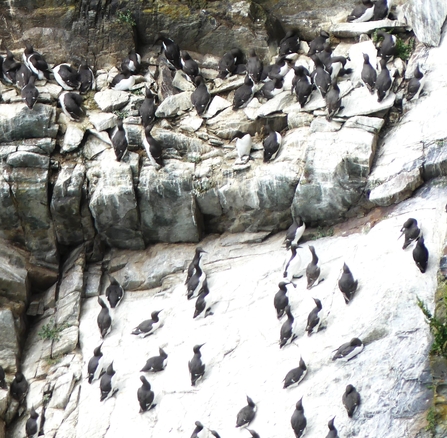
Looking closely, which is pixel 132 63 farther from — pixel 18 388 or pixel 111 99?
pixel 18 388

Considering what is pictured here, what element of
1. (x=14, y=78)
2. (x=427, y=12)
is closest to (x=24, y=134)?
(x=14, y=78)

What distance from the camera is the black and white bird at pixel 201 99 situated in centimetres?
2019

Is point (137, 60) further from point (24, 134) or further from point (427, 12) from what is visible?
point (427, 12)

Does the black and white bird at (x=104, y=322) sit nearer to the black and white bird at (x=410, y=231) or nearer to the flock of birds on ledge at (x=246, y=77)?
the flock of birds on ledge at (x=246, y=77)

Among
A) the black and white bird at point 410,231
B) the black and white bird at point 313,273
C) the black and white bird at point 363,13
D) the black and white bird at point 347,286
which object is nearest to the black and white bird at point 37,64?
the black and white bird at point 363,13

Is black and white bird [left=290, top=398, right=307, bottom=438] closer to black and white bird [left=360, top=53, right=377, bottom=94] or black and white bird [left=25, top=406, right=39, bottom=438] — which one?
black and white bird [left=25, top=406, right=39, bottom=438]

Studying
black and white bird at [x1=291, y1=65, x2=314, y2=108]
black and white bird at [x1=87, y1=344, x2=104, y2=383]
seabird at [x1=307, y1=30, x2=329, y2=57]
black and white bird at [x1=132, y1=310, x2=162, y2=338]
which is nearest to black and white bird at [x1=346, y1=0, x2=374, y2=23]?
seabird at [x1=307, y1=30, x2=329, y2=57]

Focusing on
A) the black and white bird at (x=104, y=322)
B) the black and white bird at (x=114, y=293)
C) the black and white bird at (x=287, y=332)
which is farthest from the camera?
the black and white bird at (x=114, y=293)

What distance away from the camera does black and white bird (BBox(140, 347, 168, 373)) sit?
17.8 metres

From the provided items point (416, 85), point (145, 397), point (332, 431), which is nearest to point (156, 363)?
point (145, 397)

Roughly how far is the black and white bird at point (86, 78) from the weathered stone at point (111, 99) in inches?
11.9

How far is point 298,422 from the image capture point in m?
15.7

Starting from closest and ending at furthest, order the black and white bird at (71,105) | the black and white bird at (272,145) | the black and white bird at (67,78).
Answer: the black and white bird at (272,145), the black and white bird at (71,105), the black and white bird at (67,78)

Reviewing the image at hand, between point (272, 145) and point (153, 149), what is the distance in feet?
6.86
